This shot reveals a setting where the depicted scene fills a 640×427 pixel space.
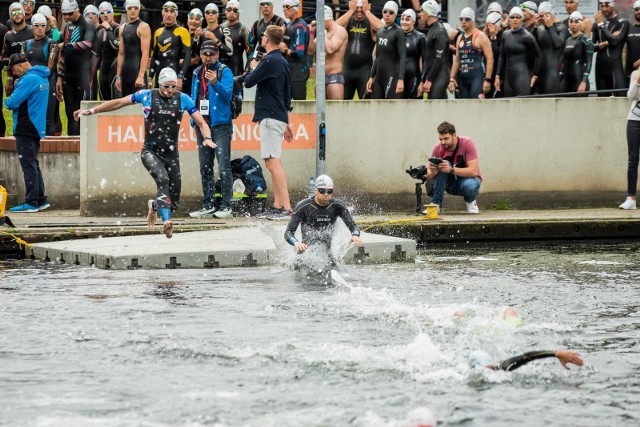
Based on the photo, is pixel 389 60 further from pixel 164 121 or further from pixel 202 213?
pixel 164 121

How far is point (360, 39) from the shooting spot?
22391 millimetres

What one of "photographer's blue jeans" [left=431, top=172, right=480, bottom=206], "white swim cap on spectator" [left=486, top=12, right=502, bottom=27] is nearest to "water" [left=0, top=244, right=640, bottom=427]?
"photographer's blue jeans" [left=431, top=172, right=480, bottom=206]

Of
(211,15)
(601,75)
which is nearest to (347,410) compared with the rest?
(211,15)

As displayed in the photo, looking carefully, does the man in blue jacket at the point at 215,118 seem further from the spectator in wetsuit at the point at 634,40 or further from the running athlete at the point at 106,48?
the spectator in wetsuit at the point at 634,40

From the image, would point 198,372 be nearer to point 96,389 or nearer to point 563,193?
point 96,389

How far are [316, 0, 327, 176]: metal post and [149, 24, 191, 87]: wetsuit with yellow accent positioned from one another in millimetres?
2283

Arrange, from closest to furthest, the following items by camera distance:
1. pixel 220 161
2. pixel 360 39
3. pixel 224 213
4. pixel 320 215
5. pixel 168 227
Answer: pixel 320 215
pixel 168 227
pixel 220 161
pixel 224 213
pixel 360 39

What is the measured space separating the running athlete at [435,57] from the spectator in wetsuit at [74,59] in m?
5.44

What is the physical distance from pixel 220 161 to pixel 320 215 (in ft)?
12.3

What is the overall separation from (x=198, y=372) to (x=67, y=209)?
447 inches

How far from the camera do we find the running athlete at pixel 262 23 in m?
20.8

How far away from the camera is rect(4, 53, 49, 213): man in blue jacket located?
20500 millimetres

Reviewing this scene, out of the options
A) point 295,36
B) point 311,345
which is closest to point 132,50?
point 295,36

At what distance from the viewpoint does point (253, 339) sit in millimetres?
11867
